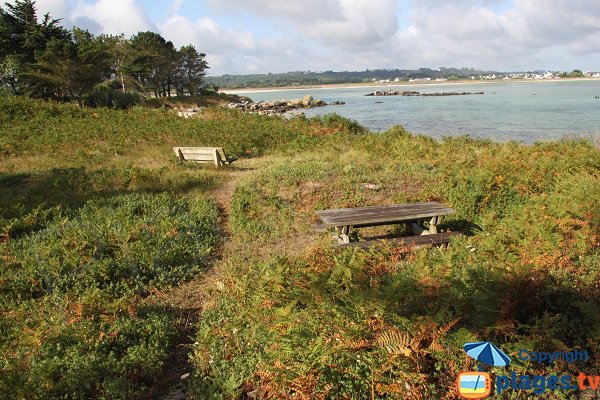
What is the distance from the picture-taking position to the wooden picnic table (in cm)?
648

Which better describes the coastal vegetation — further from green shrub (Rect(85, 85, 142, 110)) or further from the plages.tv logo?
green shrub (Rect(85, 85, 142, 110))

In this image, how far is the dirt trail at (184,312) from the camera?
383 cm

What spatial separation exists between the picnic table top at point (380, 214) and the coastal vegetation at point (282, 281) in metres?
0.54

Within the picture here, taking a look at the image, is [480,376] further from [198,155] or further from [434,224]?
[198,155]

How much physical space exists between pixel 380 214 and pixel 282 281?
8.98 ft

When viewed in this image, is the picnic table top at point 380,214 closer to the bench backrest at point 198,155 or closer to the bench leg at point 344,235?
the bench leg at point 344,235

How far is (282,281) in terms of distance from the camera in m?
4.63

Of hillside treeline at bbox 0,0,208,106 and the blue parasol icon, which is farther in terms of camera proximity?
hillside treeline at bbox 0,0,208,106

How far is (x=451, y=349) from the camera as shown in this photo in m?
3.36

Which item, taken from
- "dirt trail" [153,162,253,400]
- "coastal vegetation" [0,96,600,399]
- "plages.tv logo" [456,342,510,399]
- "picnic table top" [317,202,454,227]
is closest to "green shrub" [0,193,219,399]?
"coastal vegetation" [0,96,600,399]

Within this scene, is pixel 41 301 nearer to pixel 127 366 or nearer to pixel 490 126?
pixel 127 366

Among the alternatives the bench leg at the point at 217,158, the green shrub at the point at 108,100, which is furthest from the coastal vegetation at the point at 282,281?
the green shrub at the point at 108,100

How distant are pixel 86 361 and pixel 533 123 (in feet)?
118

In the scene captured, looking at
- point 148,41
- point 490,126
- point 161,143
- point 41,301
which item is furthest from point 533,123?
point 148,41
